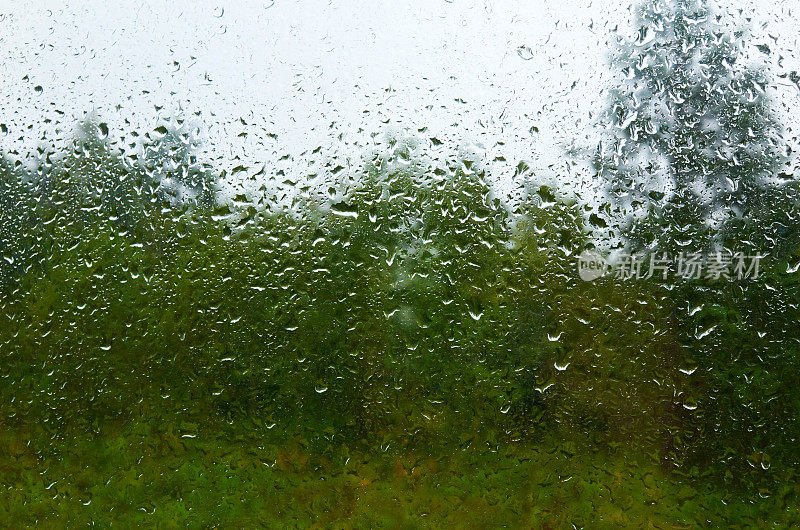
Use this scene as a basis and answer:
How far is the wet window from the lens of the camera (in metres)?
0.91

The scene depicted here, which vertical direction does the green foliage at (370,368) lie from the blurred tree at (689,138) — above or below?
below

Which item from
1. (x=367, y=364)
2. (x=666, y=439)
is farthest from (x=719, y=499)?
(x=367, y=364)

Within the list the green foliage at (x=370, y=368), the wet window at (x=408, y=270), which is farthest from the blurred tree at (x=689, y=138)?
the green foliage at (x=370, y=368)

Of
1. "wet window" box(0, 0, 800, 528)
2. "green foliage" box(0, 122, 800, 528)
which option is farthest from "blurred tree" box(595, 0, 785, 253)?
"green foliage" box(0, 122, 800, 528)

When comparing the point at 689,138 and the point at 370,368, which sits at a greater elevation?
the point at 689,138

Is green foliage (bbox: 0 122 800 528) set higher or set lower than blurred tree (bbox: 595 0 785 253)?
lower

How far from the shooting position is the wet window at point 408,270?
3.00 ft

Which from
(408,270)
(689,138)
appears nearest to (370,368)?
(408,270)

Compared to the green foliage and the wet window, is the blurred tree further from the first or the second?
the green foliage

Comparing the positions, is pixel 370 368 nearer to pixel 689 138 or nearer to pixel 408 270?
pixel 408 270

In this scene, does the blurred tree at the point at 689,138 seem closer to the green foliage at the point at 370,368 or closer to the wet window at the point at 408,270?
the wet window at the point at 408,270

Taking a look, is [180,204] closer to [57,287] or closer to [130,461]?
[57,287]

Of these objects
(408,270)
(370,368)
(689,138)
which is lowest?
(370,368)

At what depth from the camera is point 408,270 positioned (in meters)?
0.98
